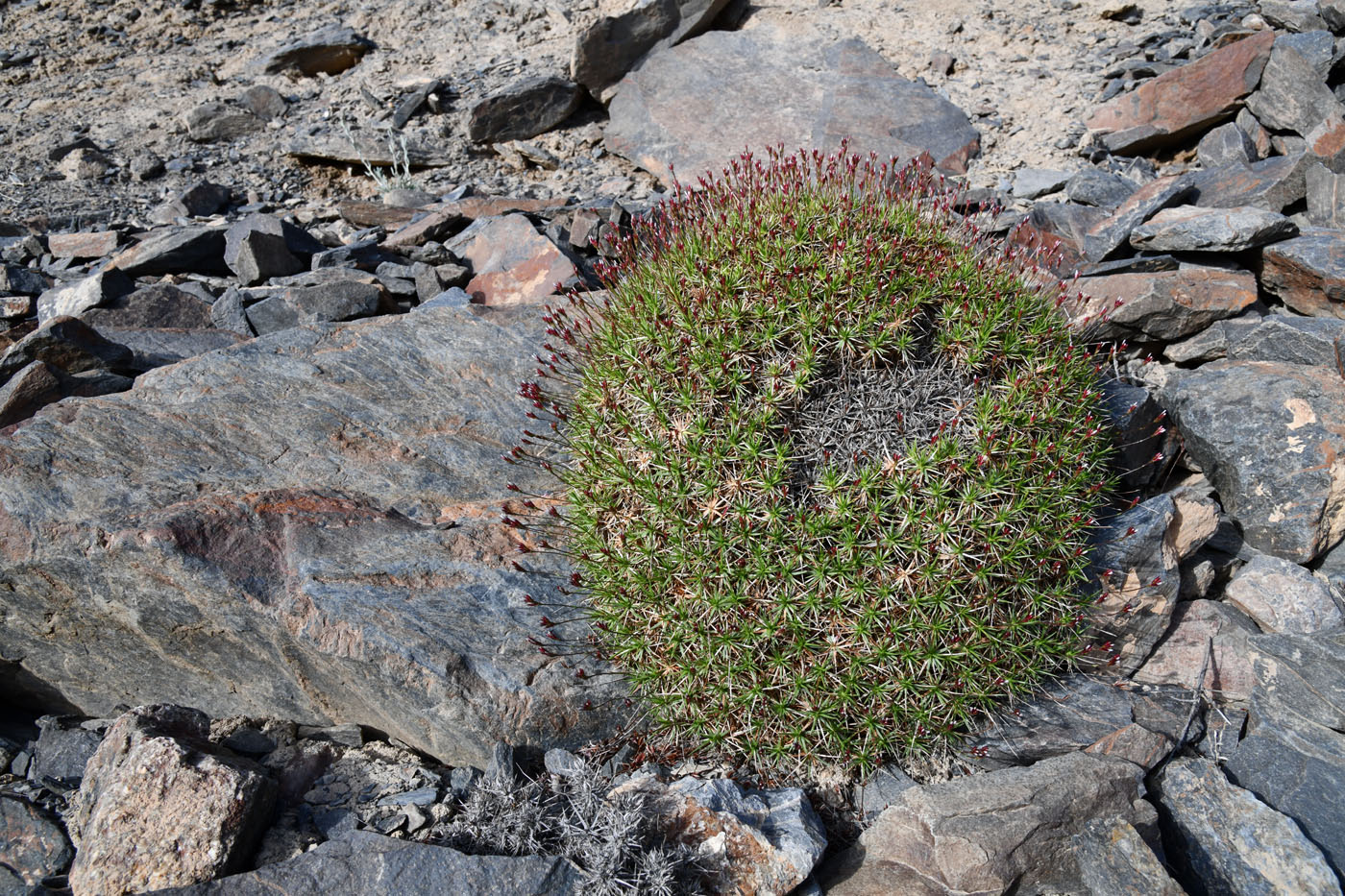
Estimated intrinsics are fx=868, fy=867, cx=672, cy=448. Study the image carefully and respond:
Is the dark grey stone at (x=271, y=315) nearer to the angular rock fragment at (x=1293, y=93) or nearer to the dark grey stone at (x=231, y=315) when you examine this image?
the dark grey stone at (x=231, y=315)

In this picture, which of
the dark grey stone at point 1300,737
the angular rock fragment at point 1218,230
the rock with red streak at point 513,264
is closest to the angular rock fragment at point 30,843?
the rock with red streak at point 513,264

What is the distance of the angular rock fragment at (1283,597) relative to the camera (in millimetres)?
5125

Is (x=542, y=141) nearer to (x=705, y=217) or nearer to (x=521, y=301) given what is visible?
(x=521, y=301)

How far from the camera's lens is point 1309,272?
6.69m

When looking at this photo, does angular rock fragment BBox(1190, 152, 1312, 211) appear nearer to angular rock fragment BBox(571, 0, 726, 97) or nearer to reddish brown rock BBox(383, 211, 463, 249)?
angular rock fragment BBox(571, 0, 726, 97)

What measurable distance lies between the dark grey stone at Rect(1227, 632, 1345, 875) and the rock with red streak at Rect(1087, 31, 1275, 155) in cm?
662

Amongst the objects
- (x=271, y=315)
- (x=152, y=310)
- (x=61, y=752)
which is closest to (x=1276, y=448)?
(x=61, y=752)

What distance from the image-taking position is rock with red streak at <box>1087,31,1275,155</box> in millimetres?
9211

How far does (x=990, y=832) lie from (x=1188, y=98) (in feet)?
29.1

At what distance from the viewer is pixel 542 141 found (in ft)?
37.4

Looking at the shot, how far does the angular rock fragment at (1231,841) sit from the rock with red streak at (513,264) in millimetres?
5481

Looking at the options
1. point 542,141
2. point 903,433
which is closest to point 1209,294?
point 903,433

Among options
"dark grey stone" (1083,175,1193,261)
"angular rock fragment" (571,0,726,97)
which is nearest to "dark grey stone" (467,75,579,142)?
"angular rock fragment" (571,0,726,97)

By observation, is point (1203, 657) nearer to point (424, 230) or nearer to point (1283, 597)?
point (1283, 597)
